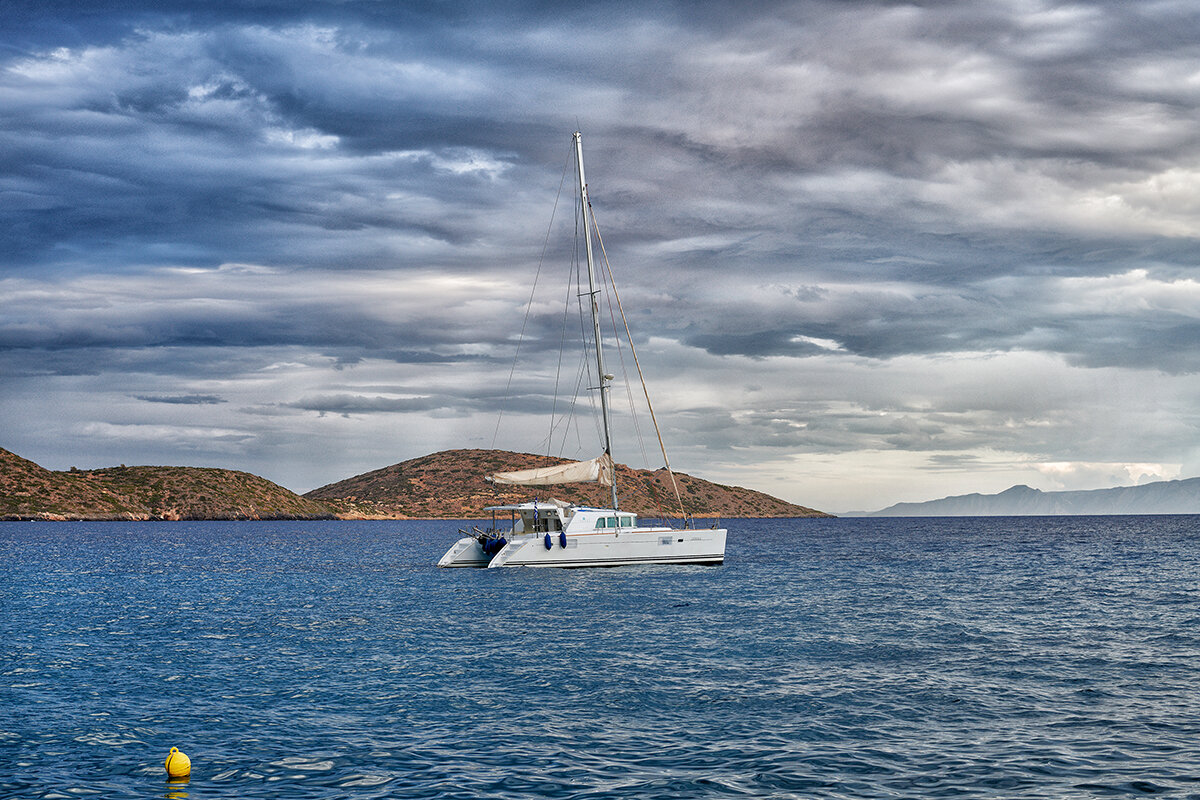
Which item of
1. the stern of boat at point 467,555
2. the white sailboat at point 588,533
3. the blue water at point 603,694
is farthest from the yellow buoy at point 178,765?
the stern of boat at point 467,555

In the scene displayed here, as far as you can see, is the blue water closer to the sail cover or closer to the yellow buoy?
the yellow buoy

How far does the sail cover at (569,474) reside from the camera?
60.3 meters

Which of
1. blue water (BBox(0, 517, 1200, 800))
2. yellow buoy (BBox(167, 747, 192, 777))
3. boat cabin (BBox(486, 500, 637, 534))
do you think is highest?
boat cabin (BBox(486, 500, 637, 534))

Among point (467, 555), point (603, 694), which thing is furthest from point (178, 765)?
point (467, 555)

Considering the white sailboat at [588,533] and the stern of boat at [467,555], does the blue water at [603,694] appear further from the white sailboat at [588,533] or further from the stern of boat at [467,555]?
the stern of boat at [467,555]

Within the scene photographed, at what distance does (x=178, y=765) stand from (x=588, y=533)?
4129cm

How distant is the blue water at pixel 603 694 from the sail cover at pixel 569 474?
36.7 ft

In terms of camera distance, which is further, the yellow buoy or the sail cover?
the sail cover

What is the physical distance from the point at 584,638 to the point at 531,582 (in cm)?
2143

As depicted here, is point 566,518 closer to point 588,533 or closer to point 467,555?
point 588,533

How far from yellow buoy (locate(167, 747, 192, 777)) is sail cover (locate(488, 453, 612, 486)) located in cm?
4383

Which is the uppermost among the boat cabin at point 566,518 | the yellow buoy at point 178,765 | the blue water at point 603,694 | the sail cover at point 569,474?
the sail cover at point 569,474

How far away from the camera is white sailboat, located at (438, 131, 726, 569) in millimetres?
57062

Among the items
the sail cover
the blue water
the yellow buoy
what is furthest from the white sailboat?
the yellow buoy
